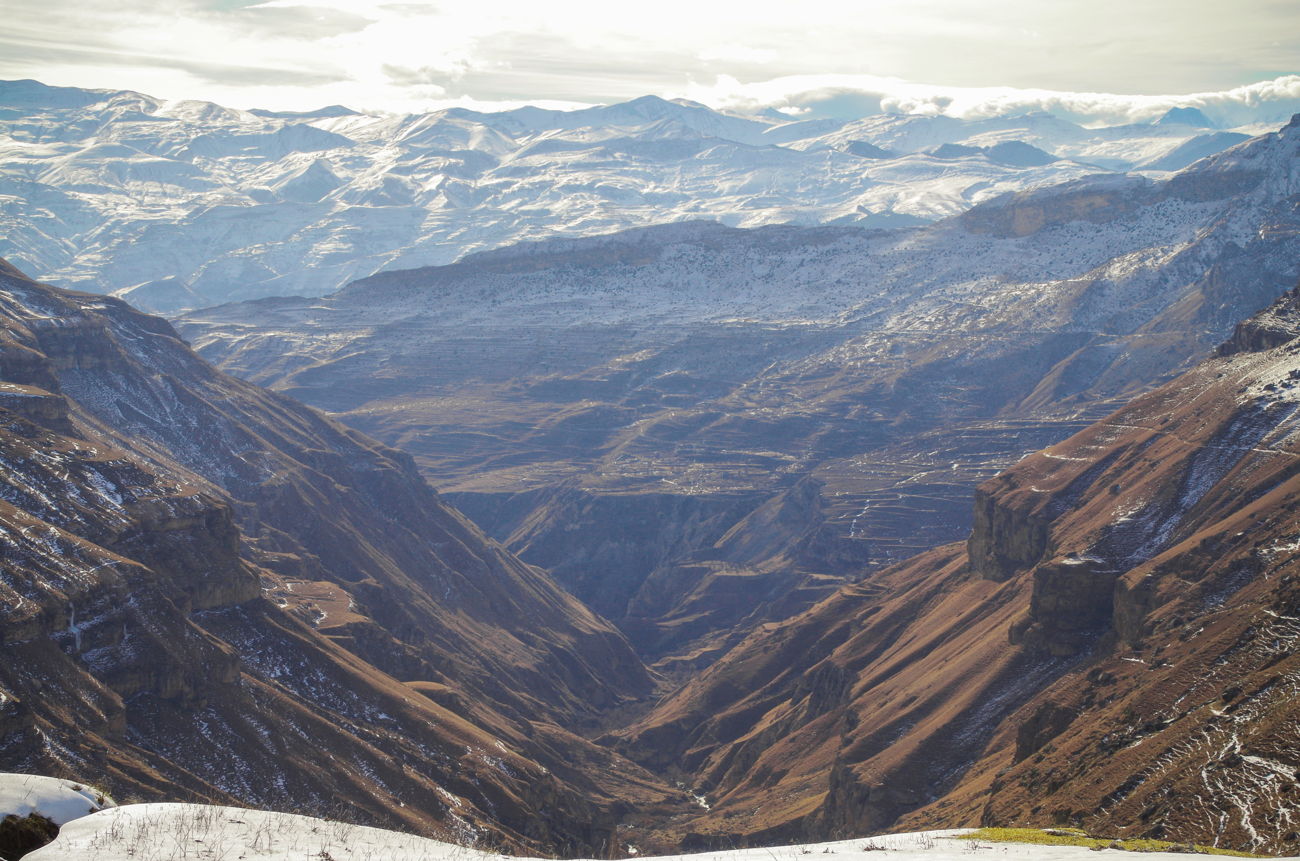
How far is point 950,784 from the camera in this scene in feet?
313

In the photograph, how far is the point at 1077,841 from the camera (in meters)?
47.2

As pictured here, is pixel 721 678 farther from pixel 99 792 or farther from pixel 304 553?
pixel 99 792

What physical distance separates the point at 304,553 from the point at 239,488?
15977 millimetres

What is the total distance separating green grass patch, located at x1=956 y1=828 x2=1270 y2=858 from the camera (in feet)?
147

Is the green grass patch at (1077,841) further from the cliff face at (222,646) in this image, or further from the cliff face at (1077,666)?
the cliff face at (222,646)

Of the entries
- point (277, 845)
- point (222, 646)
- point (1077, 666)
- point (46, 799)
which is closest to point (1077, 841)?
point (277, 845)

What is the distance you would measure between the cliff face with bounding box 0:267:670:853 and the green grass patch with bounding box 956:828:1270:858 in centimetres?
4840

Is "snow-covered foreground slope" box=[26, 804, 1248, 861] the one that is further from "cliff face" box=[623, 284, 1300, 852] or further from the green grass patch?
"cliff face" box=[623, 284, 1300, 852]

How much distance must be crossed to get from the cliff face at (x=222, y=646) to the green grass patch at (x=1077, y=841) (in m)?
48.4

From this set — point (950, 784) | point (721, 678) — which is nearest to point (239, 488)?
point (721, 678)

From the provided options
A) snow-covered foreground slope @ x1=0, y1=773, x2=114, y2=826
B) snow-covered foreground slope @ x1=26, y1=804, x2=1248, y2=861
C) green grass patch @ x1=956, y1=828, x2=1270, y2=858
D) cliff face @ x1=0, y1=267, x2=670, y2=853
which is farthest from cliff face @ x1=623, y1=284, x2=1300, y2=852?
snow-covered foreground slope @ x1=0, y1=773, x2=114, y2=826

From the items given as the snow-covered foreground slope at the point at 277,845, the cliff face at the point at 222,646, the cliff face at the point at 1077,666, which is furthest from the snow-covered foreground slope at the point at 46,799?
the cliff face at the point at 1077,666

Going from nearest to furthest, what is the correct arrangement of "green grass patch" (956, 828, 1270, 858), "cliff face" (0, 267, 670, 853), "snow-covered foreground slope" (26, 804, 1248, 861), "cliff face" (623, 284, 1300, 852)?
"snow-covered foreground slope" (26, 804, 1248, 861) → "green grass patch" (956, 828, 1270, 858) → "cliff face" (623, 284, 1300, 852) → "cliff face" (0, 267, 670, 853)

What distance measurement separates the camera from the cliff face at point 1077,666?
64312mm
